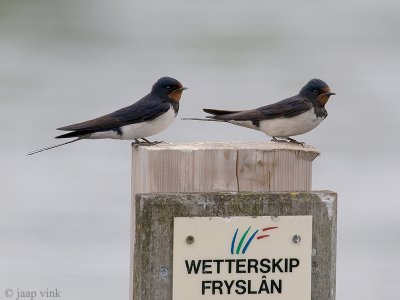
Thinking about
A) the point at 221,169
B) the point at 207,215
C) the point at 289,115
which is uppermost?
the point at 289,115

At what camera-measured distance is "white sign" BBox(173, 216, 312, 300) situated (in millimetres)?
4355

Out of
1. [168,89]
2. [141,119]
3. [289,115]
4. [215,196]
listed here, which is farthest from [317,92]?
[215,196]

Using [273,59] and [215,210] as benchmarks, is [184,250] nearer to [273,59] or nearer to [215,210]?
[215,210]

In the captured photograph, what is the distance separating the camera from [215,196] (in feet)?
14.4

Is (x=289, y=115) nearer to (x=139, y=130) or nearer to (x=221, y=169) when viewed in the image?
(x=139, y=130)

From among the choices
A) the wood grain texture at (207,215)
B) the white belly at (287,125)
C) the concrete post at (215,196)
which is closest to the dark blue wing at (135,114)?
the white belly at (287,125)

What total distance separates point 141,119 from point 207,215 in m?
2.35

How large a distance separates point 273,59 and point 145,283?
15.1 m

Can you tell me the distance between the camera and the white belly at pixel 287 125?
6871mm

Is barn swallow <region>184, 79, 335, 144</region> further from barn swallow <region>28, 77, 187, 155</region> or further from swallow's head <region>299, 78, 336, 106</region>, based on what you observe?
barn swallow <region>28, 77, 187, 155</region>

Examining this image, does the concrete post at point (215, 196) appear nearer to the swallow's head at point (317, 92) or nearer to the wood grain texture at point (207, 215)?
the wood grain texture at point (207, 215)

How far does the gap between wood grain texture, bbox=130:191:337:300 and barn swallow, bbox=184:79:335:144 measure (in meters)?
2.24

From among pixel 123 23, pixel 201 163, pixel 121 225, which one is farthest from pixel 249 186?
pixel 123 23

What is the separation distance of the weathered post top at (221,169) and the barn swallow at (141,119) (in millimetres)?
1927
